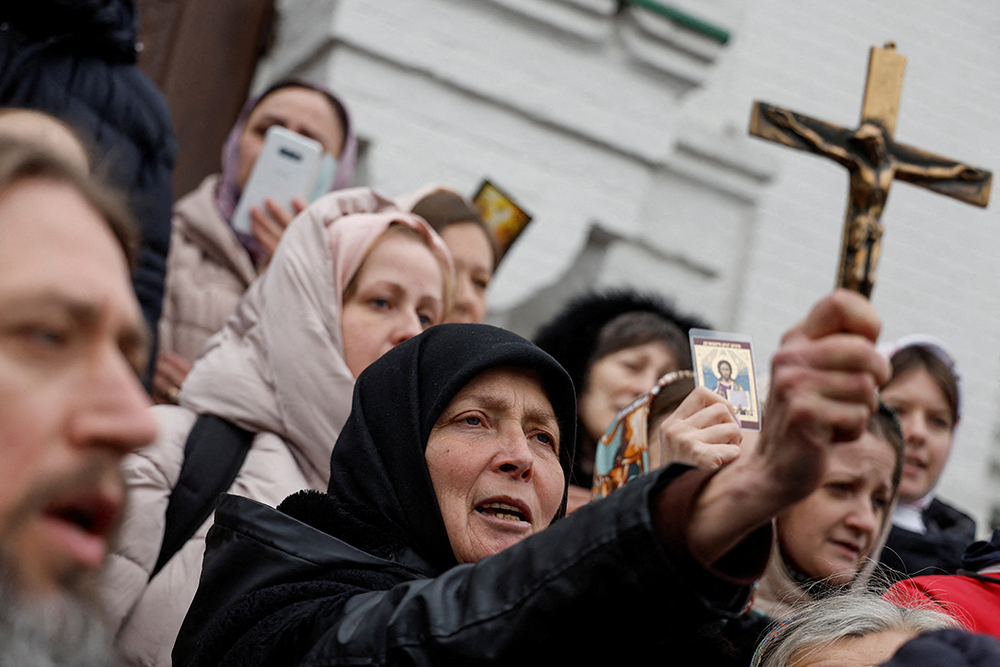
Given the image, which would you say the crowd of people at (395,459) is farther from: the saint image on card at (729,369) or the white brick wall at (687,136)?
the white brick wall at (687,136)

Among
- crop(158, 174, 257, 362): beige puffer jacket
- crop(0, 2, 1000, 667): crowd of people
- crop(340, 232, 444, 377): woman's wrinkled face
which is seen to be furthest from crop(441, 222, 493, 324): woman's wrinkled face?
crop(158, 174, 257, 362): beige puffer jacket

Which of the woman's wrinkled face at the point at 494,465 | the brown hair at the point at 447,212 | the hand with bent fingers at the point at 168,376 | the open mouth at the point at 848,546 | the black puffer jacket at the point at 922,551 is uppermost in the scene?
the brown hair at the point at 447,212

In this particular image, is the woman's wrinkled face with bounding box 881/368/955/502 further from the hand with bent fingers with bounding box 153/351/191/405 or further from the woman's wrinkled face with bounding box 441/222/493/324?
the hand with bent fingers with bounding box 153/351/191/405

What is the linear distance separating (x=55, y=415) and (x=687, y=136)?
3936mm

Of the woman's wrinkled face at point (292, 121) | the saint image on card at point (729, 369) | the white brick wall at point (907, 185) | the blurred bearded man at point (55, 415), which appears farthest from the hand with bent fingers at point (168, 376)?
the white brick wall at point (907, 185)

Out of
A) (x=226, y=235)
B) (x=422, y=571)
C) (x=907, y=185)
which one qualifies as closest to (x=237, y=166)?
(x=226, y=235)

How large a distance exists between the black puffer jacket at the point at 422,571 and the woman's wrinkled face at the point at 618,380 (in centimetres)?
85

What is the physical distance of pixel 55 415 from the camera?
76cm

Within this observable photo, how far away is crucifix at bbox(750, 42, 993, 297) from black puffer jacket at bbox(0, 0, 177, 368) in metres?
1.75

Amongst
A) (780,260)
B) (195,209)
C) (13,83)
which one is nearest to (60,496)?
(13,83)

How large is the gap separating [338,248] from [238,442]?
1.69 ft

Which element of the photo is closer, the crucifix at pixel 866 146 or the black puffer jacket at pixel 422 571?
the black puffer jacket at pixel 422 571

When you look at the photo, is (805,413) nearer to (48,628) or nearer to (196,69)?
(48,628)

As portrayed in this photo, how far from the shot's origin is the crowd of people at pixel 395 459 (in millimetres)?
795
